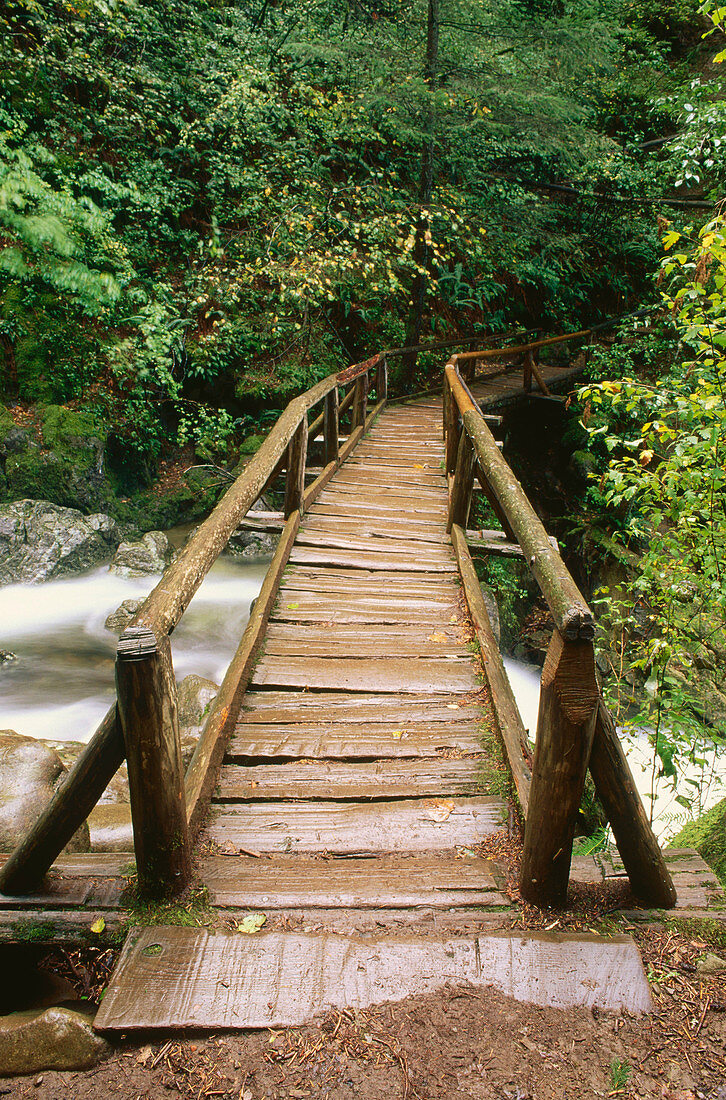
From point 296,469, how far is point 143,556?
5.55m

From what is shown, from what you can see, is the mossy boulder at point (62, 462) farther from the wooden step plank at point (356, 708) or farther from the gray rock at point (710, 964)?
the gray rock at point (710, 964)

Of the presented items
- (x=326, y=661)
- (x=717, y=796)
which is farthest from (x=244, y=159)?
(x=717, y=796)

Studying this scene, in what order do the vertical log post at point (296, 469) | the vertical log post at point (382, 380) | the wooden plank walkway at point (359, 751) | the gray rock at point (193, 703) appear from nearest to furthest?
1. the wooden plank walkway at point (359, 751)
2. the vertical log post at point (296, 469)
3. the gray rock at point (193, 703)
4. the vertical log post at point (382, 380)

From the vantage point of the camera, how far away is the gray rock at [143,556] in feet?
31.9

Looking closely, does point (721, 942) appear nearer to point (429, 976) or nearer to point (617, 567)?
point (429, 976)

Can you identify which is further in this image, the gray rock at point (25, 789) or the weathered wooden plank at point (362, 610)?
the weathered wooden plank at point (362, 610)

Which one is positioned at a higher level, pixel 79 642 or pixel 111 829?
pixel 111 829

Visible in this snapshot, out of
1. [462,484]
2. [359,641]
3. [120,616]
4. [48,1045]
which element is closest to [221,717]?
[359,641]

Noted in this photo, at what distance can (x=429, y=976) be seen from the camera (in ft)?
5.68

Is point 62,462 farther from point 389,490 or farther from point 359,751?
point 359,751

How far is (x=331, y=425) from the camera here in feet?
23.7

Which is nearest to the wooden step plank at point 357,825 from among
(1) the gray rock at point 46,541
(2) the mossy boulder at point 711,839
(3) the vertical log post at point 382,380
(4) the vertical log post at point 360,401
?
(2) the mossy boulder at point 711,839

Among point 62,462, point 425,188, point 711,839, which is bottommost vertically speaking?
point 711,839

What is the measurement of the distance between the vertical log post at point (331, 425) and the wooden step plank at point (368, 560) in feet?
7.74
